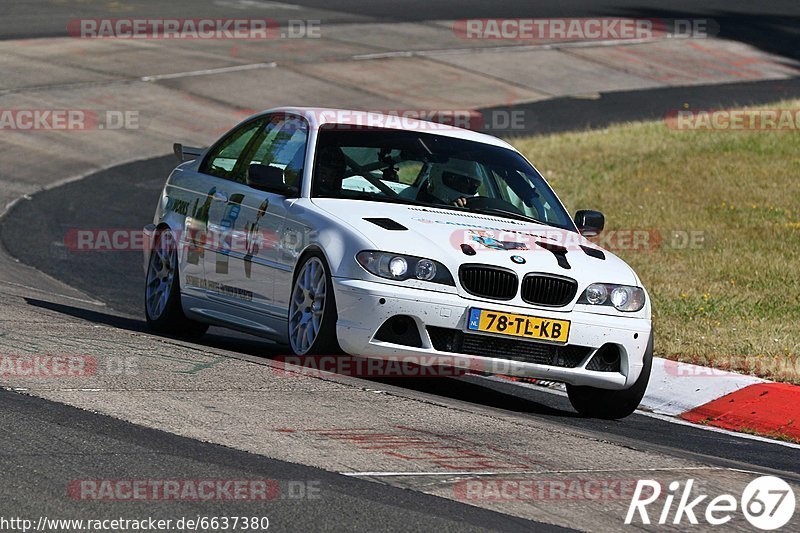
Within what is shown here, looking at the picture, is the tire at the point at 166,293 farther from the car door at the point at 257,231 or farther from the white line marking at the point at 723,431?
the white line marking at the point at 723,431

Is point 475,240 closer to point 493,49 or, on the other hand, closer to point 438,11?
point 493,49

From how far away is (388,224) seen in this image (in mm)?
8320

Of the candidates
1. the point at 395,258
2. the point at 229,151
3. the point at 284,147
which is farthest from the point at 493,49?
the point at 395,258

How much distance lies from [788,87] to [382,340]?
22.9 metres

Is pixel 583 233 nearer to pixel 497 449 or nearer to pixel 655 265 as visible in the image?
pixel 497 449

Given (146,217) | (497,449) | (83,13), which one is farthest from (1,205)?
(83,13)

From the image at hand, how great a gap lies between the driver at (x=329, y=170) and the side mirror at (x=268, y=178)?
6.3 inches

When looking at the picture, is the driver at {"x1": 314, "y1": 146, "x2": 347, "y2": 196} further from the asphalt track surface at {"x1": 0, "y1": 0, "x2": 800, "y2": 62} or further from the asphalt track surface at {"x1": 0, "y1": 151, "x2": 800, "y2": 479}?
the asphalt track surface at {"x1": 0, "y1": 0, "x2": 800, "y2": 62}

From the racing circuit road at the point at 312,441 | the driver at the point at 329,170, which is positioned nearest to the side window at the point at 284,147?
the driver at the point at 329,170

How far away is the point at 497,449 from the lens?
659 centimetres

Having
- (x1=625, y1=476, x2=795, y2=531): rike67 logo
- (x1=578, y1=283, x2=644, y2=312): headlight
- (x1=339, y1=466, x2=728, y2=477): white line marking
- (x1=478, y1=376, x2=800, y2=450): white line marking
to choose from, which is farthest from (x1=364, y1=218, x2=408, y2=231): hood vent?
(x1=625, y1=476, x2=795, y2=531): rike67 logo

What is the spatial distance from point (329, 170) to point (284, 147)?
561mm

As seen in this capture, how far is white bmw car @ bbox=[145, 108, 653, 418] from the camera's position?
8.02m

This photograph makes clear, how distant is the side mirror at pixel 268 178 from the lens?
29.1ft
